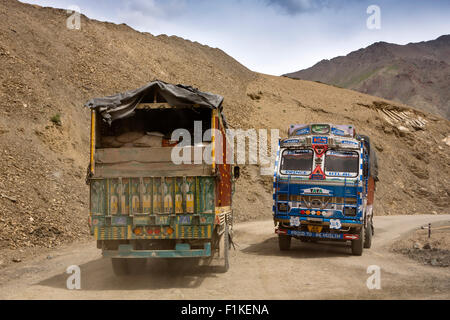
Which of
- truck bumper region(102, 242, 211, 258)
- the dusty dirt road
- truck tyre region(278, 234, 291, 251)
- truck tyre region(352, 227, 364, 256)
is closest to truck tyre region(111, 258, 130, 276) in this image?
the dusty dirt road

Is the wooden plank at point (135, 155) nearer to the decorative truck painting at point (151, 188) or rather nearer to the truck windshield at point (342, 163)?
the decorative truck painting at point (151, 188)

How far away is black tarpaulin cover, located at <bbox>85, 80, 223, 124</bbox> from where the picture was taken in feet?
28.5

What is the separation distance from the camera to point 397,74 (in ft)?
391

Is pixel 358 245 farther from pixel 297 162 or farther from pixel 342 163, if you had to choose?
pixel 297 162

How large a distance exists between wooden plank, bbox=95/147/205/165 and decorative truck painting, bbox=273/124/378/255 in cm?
441

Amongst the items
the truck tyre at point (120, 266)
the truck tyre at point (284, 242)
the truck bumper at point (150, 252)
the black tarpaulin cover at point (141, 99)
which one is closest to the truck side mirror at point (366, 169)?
the truck tyre at point (284, 242)

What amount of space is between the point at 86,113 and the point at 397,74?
111873 millimetres

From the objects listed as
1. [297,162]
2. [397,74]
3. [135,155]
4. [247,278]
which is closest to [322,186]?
[297,162]

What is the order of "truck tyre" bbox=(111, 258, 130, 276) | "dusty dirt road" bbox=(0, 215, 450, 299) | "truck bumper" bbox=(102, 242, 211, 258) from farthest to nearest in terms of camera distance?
"truck tyre" bbox=(111, 258, 130, 276), "truck bumper" bbox=(102, 242, 211, 258), "dusty dirt road" bbox=(0, 215, 450, 299)

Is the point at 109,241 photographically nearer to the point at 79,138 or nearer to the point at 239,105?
the point at 79,138

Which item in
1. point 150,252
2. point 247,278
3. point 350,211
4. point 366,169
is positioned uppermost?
point 366,169

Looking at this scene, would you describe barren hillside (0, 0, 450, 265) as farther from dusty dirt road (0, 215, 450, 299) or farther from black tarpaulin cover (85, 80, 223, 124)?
black tarpaulin cover (85, 80, 223, 124)

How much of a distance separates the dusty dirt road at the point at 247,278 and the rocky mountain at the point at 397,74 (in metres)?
98.3

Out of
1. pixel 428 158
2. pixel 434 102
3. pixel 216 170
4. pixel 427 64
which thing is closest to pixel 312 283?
pixel 216 170
